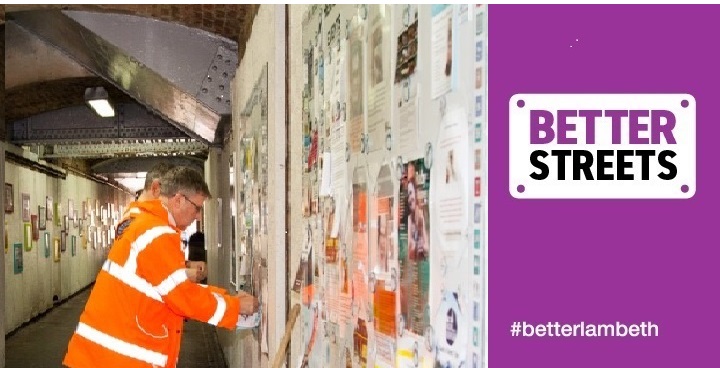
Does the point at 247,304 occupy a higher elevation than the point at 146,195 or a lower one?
lower

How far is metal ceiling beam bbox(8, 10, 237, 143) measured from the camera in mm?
6215

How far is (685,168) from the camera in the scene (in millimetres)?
1356

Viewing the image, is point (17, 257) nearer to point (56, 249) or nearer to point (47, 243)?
point (47, 243)

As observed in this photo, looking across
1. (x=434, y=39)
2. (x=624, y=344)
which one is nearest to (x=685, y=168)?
(x=624, y=344)

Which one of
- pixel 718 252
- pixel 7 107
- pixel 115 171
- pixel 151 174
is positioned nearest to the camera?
pixel 718 252

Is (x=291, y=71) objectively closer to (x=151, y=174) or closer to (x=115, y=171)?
(x=151, y=174)

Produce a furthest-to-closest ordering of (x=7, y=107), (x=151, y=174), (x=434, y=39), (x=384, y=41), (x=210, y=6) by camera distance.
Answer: (x=7, y=107)
(x=210, y=6)
(x=151, y=174)
(x=384, y=41)
(x=434, y=39)

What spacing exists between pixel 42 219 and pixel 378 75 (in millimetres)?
13394

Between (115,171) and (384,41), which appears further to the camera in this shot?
(115,171)

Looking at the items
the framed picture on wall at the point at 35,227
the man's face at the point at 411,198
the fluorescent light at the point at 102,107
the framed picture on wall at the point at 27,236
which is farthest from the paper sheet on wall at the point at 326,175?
the framed picture on wall at the point at 35,227

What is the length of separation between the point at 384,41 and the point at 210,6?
13.5 feet

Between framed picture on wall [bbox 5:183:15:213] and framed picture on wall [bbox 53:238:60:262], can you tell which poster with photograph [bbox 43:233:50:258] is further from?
framed picture on wall [bbox 5:183:15:213]

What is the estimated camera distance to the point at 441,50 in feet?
4.91

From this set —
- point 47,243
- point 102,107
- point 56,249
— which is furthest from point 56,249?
point 102,107
